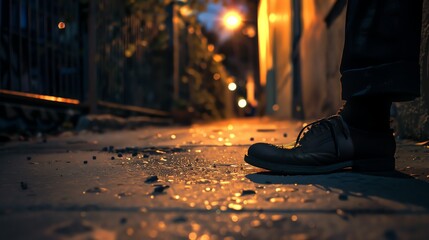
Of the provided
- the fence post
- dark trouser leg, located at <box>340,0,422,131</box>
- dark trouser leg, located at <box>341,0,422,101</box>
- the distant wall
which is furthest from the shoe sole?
the fence post

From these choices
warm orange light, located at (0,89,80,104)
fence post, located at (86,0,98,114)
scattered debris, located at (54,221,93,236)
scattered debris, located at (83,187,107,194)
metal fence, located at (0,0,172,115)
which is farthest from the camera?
fence post, located at (86,0,98,114)

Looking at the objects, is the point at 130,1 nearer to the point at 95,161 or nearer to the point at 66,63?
the point at 66,63

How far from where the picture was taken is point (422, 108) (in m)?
2.04

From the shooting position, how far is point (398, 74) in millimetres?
1351

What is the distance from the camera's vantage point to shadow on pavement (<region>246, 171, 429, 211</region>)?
1046mm

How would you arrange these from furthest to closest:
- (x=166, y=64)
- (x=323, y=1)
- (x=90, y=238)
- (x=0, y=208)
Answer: (x=166, y=64) → (x=323, y=1) → (x=0, y=208) → (x=90, y=238)

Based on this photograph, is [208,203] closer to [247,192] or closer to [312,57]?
[247,192]

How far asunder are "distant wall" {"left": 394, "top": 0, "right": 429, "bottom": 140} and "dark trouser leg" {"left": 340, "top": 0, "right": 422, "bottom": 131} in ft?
2.18

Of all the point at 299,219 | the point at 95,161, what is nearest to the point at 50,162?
the point at 95,161

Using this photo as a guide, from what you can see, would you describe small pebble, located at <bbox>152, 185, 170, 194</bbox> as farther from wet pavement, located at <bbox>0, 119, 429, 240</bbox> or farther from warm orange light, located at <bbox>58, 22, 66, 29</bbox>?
warm orange light, located at <bbox>58, 22, 66, 29</bbox>

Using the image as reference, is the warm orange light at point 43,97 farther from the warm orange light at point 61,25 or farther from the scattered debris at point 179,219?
the scattered debris at point 179,219

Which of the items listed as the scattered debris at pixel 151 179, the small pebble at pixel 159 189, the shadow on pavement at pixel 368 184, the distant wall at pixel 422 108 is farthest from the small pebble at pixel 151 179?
the distant wall at pixel 422 108

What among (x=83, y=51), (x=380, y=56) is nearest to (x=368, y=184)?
(x=380, y=56)

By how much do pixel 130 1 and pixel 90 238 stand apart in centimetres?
542
